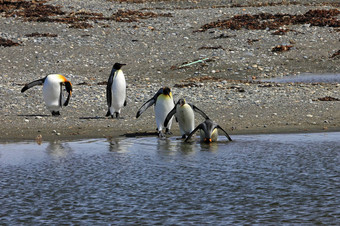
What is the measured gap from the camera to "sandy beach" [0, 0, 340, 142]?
12.1m

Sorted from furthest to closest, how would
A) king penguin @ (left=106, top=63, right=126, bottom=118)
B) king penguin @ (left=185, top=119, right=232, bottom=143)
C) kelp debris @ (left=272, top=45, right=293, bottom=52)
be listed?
kelp debris @ (left=272, top=45, right=293, bottom=52)
king penguin @ (left=106, top=63, right=126, bottom=118)
king penguin @ (left=185, top=119, right=232, bottom=143)

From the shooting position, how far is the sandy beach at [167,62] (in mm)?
12148

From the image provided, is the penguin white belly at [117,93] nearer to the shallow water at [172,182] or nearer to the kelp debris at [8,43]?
the shallow water at [172,182]

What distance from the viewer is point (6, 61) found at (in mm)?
21172

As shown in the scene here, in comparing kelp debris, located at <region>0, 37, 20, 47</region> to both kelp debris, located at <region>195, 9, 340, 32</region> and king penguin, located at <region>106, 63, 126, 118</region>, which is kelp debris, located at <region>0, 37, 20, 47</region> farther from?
king penguin, located at <region>106, 63, 126, 118</region>

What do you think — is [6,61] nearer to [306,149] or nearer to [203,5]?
[306,149]

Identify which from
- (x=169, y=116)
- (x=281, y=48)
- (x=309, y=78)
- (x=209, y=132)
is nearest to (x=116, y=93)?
(x=169, y=116)

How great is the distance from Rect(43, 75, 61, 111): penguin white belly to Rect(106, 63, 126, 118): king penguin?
42.2 inches

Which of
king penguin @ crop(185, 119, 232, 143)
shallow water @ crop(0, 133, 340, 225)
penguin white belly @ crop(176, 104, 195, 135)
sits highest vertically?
penguin white belly @ crop(176, 104, 195, 135)

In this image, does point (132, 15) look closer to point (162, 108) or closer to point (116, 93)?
point (116, 93)

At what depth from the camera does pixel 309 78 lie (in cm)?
1850

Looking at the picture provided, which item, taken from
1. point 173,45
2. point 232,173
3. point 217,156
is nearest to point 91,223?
point 232,173

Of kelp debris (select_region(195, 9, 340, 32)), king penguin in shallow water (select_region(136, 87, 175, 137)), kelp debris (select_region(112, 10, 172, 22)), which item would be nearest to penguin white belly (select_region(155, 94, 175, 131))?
king penguin in shallow water (select_region(136, 87, 175, 137))

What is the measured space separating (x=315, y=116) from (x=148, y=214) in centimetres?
714
